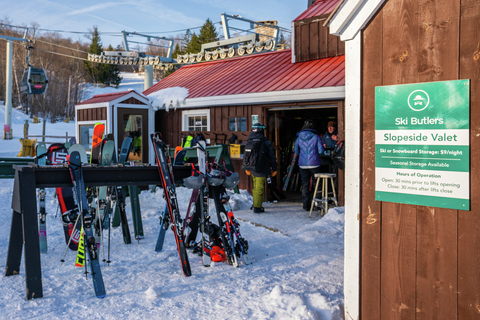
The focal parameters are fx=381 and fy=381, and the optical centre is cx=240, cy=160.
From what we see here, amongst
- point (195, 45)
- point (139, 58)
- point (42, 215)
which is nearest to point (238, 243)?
point (42, 215)

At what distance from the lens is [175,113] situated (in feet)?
34.1

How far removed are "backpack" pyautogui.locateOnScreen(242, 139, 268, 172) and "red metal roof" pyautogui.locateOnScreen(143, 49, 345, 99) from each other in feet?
5.17

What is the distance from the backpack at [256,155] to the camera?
23.0 ft

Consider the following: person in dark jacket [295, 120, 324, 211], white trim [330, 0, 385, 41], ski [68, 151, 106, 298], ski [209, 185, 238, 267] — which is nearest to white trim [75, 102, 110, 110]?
person in dark jacket [295, 120, 324, 211]

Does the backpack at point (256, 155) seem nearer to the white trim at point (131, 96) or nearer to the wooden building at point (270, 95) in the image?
the wooden building at point (270, 95)

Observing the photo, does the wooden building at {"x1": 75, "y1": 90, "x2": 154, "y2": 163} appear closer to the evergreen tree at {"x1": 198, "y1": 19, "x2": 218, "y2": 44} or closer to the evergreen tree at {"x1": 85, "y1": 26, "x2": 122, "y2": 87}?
the evergreen tree at {"x1": 198, "y1": 19, "x2": 218, "y2": 44}

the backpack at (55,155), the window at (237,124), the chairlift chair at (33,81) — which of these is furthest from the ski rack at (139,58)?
the backpack at (55,155)

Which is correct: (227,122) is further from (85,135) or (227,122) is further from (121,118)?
(85,135)

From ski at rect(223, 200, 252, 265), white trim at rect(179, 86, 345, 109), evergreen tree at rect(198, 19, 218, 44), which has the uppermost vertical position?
evergreen tree at rect(198, 19, 218, 44)

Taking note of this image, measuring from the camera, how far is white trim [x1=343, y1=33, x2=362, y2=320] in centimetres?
265

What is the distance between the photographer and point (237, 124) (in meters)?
9.04

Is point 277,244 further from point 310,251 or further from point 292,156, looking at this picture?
point 292,156

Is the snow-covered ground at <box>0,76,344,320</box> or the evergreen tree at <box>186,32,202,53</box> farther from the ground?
the evergreen tree at <box>186,32,202,53</box>

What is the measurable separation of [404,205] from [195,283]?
2103mm
